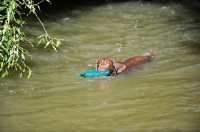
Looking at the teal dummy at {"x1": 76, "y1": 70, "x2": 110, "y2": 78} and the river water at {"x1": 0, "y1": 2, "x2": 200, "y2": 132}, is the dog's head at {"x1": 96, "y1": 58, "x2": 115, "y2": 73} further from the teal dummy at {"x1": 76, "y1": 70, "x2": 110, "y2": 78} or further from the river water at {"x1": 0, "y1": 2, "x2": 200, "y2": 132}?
the river water at {"x1": 0, "y1": 2, "x2": 200, "y2": 132}

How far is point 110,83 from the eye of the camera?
7.75 metres

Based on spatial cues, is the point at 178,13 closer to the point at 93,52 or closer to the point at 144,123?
the point at 93,52

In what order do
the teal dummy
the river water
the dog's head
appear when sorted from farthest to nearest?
the dog's head → the teal dummy → the river water

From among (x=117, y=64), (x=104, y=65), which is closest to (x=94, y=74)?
(x=104, y=65)

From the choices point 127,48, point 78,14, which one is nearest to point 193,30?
point 127,48

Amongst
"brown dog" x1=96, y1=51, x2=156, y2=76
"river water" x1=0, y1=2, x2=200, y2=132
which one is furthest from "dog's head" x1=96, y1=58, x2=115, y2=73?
"river water" x1=0, y1=2, x2=200, y2=132

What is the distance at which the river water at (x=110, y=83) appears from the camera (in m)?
5.56

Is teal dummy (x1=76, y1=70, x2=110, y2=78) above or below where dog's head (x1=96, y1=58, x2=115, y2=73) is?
below

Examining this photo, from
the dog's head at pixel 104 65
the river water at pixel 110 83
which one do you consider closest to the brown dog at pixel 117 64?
the dog's head at pixel 104 65

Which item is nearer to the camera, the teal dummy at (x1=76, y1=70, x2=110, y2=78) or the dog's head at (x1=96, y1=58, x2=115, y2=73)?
the teal dummy at (x1=76, y1=70, x2=110, y2=78)

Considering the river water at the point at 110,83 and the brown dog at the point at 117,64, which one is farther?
the brown dog at the point at 117,64

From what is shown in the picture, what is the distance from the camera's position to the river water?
556 cm

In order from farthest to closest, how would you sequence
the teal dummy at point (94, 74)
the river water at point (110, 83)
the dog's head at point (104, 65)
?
1. the dog's head at point (104, 65)
2. the teal dummy at point (94, 74)
3. the river water at point (110, 83)

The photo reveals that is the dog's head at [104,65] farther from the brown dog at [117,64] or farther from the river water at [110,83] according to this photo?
the river water at [110,83]
